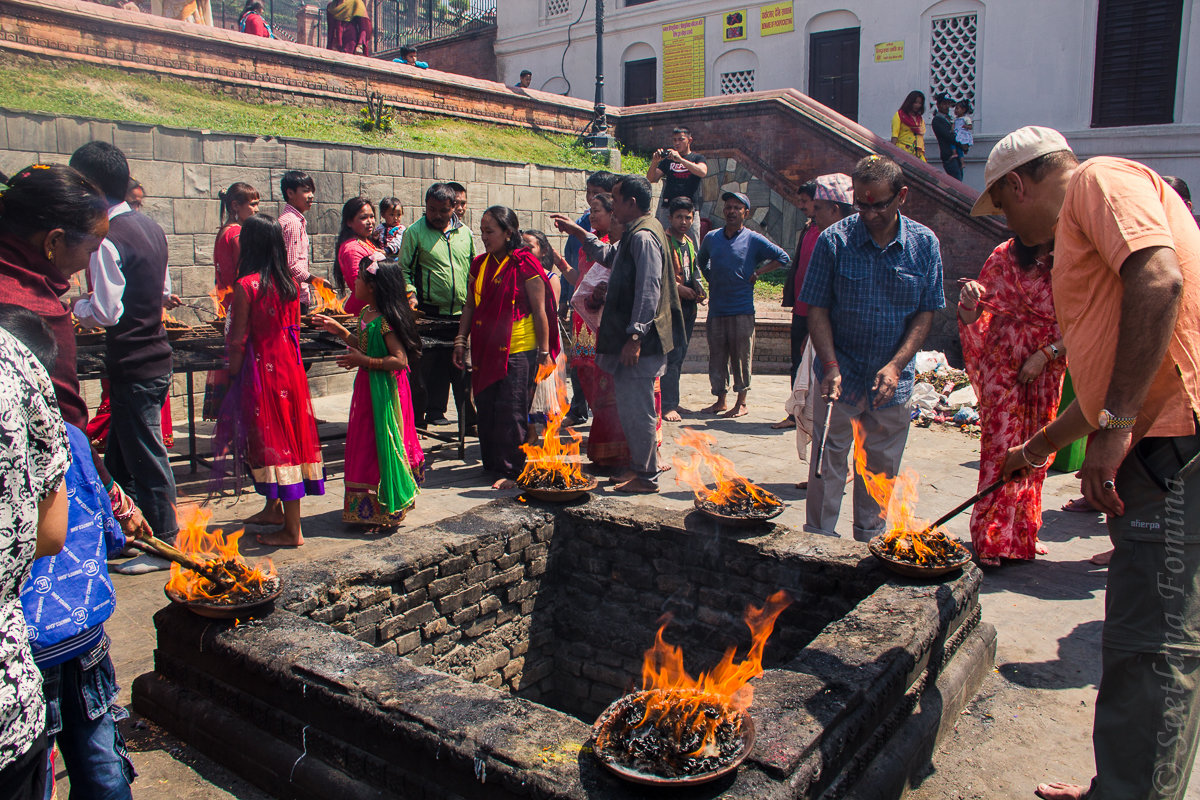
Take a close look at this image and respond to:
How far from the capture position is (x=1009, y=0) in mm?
15344

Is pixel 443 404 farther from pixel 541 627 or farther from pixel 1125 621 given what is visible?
pixel 1125 621

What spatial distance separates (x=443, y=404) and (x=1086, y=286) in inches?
248

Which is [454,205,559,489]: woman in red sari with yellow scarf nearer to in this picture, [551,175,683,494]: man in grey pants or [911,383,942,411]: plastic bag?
[551,175,683,494]: man in grey pants

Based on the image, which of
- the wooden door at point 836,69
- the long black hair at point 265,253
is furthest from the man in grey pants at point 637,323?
the wooden door at point 836,69

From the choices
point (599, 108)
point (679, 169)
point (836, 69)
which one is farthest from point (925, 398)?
point (836, 69)

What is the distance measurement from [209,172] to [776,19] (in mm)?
13970

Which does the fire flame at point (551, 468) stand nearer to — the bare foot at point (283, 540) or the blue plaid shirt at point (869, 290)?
the blue plaid shirt at point (869, 290)

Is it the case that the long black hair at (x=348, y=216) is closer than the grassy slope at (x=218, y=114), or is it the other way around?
the long black hair at (x=348, y=216)

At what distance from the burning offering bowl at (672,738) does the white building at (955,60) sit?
15344 mm

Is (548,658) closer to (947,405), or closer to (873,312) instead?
(873,312)

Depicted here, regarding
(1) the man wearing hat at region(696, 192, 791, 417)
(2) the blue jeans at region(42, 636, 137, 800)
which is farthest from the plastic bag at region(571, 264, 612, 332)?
(2) the blue jeans at region(42, 636, 137, 800)

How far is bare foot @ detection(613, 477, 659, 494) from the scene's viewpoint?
6043mm

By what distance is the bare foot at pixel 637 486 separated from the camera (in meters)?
6.04

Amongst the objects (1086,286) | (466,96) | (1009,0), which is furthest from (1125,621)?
(1009,0)
